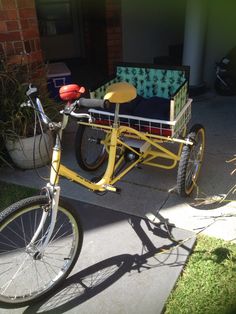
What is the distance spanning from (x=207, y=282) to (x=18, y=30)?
305cm

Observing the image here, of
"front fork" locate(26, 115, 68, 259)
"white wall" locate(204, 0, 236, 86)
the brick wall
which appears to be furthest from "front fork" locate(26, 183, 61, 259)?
"white wall" locate(204, 0, 236, 86)

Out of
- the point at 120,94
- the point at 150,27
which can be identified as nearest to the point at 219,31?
the point at 150,27

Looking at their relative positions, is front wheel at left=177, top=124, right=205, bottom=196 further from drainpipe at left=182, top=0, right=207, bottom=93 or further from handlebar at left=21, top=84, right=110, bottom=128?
drainpipe at left=182, top=0, right=207, bottom=93

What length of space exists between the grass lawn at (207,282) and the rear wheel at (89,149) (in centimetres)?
129

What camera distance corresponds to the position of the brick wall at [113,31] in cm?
556

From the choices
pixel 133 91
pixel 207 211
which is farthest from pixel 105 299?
pixel 133 91

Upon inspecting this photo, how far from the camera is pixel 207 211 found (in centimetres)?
279

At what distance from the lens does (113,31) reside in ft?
18.7

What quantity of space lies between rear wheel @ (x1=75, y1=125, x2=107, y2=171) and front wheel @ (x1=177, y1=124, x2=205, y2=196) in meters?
0.81

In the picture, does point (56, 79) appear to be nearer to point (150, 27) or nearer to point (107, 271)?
point (150, 27)

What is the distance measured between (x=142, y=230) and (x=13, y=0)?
265 centimetres

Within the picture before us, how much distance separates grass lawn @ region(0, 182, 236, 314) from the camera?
6.66 feet

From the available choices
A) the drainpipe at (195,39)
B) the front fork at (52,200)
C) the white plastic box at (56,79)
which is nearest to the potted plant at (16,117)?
the white plastic box at (56,79)

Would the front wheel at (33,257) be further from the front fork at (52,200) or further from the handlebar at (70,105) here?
the handlebar at (70,105)
